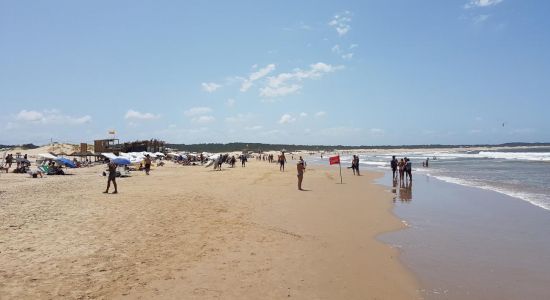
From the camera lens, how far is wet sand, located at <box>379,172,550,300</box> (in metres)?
6.07

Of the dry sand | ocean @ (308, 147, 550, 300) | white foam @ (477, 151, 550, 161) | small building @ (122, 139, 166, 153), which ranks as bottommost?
ocean @ (308, 147, 550, 300)

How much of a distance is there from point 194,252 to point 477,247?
5.84m

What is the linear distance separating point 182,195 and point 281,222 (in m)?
6.42

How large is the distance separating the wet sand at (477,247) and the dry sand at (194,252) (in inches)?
21.9

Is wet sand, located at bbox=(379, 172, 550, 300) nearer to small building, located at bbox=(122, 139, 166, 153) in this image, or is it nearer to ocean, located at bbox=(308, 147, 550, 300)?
ocean, located at bbox=(308, 147, 550, 300)

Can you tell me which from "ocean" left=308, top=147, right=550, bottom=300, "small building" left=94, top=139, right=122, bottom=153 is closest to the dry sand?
"ocean" left=308, top=147, right=550, bottom=300

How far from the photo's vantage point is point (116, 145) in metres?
58.8

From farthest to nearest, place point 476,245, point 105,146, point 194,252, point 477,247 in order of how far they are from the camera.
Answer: point 105,146
point 476,245
point 477,247
point 194,252

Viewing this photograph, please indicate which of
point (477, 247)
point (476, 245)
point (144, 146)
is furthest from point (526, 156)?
point (477, 247)

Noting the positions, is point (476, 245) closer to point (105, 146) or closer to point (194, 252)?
point (194, 252)

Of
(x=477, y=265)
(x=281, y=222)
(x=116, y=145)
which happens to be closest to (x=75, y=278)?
(x=281, y=222)

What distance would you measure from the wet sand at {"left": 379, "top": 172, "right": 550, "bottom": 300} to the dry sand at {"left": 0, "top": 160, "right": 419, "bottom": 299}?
21.9 inches

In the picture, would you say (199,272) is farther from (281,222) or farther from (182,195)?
(182,195)

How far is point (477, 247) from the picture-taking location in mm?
8445
